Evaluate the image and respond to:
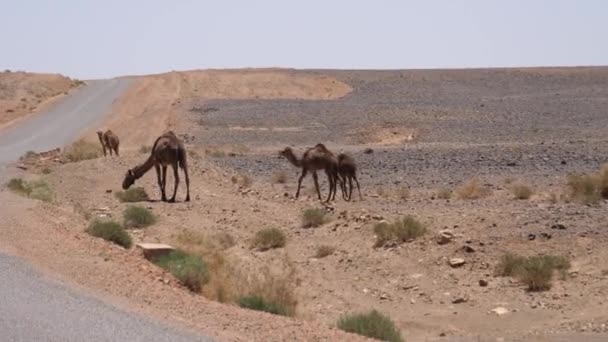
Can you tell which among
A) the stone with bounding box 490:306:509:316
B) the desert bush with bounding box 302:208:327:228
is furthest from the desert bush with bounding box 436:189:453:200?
the stone with bounding box 490:306:509:316

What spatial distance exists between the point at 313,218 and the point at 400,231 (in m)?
3.58

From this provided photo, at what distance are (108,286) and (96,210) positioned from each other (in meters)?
14.9

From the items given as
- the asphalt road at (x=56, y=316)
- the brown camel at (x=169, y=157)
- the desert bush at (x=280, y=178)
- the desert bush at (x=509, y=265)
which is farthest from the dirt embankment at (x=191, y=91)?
the asphalt road at (x=56, y=316)

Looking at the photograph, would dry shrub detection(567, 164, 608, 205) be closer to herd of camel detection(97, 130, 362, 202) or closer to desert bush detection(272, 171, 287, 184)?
herd of camel detection(97, 130, 362, 202)

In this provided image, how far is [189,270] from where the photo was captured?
16469mm

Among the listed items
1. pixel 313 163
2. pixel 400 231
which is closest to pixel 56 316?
pixel 400 231

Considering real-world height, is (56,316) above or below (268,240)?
above

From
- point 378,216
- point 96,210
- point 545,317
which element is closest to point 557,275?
point 545,317

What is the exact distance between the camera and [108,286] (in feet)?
48.3

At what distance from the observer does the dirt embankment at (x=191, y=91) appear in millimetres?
68875

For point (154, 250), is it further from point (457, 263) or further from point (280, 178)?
point (280, 178)

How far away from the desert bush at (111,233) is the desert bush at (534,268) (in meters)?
7.04

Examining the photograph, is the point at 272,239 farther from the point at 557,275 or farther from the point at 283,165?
the point at 283,165

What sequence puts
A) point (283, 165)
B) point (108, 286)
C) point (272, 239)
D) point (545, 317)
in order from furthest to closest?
point (283, 165) → point (272, 239) → point (545, 317) → point (108, 286)
